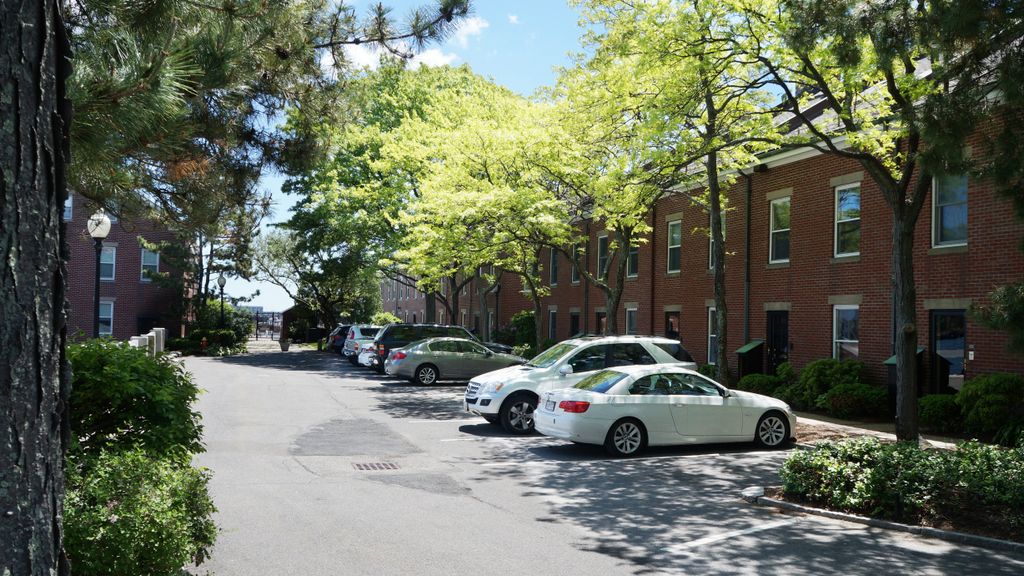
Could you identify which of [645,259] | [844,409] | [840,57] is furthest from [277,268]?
[840,57]

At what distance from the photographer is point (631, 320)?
31172 millimetres

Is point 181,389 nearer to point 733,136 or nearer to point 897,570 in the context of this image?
point 897,570

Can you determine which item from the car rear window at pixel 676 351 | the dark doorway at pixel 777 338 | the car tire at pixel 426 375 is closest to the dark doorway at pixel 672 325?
the dark doorway at pixel 777 338

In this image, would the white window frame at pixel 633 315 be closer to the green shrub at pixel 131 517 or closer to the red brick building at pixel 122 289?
the green shrub at pixel 131 517

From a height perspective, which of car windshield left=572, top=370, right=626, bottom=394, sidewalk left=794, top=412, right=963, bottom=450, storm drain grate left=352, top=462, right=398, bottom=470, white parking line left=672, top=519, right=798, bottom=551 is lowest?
white parking line left=672, top=519, right=798, bottom=551

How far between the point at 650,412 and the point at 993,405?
6.35m

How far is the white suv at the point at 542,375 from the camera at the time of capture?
15367mm

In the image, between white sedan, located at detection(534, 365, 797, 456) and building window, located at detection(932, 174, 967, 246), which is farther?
building window, located at detection(932, 174, 967, 246)

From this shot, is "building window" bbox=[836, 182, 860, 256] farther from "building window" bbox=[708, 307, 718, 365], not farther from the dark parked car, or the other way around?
the dark parked car

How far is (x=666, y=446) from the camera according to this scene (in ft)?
44.8

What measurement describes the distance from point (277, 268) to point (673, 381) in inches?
2072

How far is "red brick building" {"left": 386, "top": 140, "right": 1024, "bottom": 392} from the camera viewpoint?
53.3ft

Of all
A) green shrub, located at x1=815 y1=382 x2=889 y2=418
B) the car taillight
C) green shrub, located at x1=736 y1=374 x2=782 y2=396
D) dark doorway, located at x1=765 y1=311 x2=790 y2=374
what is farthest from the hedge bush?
dark doorway, located at x1=765 y1=311 x2=790 y2=374

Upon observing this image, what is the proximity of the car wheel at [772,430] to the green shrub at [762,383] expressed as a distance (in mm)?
6614
